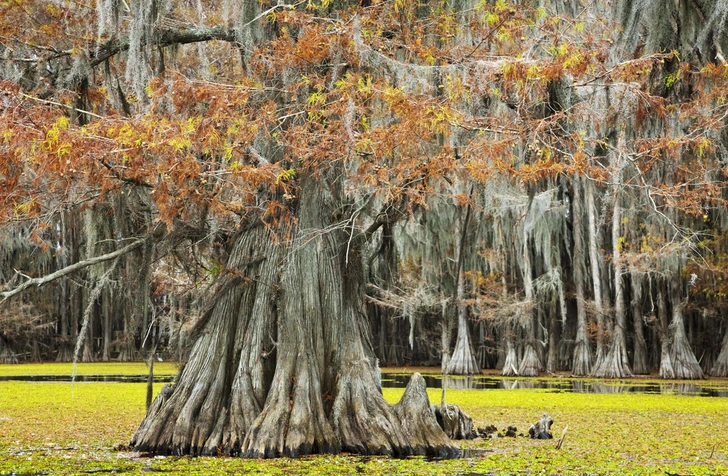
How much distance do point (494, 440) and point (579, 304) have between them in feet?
49.7

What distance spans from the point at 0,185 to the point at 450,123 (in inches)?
150

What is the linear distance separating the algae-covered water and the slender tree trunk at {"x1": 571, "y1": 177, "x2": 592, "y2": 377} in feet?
25.2

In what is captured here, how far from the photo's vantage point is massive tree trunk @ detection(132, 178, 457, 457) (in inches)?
306

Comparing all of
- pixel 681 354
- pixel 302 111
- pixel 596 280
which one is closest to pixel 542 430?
pixel 302 111

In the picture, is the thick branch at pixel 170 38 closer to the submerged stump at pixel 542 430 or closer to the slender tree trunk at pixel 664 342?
the submerged stump at pixel 542 430

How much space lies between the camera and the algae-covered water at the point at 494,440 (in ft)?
22.7

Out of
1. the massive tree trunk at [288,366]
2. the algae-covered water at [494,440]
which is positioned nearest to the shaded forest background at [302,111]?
the massive tree trunk at [288,366]

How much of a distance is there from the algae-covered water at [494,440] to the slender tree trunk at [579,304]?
7686 mm

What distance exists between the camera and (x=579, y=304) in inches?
922

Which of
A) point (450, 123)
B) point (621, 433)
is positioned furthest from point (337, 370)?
point (621, 433)

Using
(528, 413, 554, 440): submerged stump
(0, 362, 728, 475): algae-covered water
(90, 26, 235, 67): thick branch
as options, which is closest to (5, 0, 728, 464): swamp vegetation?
(90, 26, 235, 67): thick branch

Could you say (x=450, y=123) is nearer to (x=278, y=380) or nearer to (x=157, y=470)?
(x=278, y=380)

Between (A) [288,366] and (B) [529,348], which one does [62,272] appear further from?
(B) [529,348]

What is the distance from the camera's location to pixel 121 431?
9.70 meters
